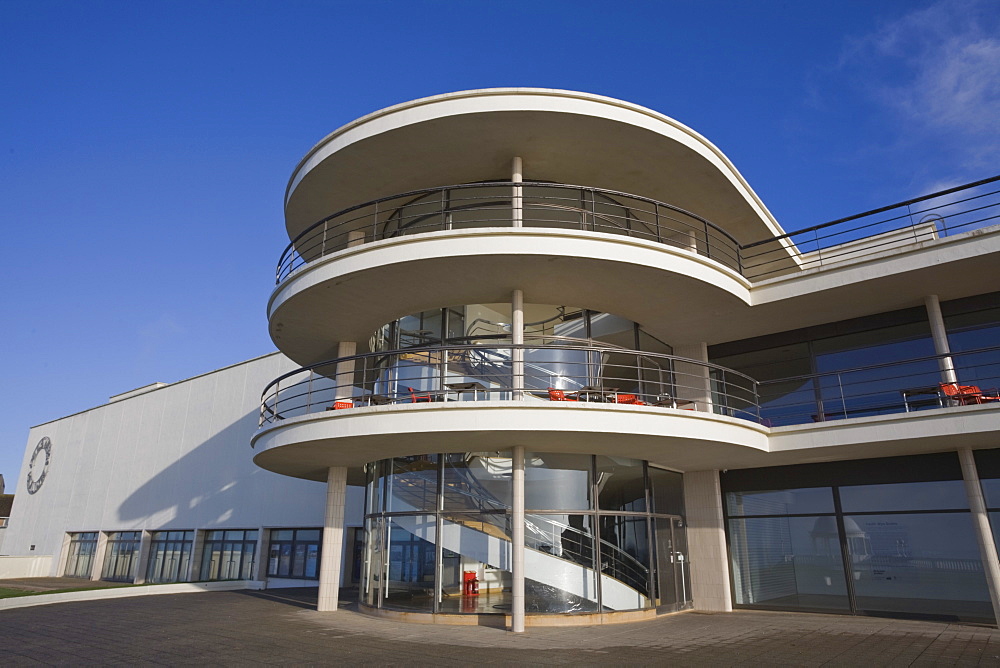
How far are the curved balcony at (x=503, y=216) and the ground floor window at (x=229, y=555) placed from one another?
16.0 m

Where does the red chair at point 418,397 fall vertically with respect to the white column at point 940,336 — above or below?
below

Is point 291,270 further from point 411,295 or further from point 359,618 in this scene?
point 359,618

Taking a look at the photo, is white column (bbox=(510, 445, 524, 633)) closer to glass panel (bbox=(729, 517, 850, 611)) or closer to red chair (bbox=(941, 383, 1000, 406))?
glass panel (bbox=(729, 517, 850, 611))

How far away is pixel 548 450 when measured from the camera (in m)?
13.0

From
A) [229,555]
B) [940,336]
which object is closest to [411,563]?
[940,336]

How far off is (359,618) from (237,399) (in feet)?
60.3

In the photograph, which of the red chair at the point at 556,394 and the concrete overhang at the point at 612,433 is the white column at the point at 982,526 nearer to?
the concrete overhang at the point at 612,433

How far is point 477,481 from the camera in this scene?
12.9 metres

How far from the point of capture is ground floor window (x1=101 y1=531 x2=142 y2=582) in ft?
106

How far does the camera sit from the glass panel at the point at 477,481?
41.6ft

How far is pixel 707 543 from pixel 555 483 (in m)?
4.85

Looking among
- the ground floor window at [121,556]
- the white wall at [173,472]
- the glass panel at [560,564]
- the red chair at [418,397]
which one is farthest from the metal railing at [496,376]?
the ground floor window at [121,556]

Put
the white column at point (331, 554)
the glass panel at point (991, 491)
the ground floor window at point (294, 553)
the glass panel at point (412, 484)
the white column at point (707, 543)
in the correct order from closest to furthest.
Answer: the glass panel at point (991, 491)
the glass panel at point (412, 484)
the white column at point (331, 554)
the white column at point (707, 543)
the ground floor window at point (294, 553)

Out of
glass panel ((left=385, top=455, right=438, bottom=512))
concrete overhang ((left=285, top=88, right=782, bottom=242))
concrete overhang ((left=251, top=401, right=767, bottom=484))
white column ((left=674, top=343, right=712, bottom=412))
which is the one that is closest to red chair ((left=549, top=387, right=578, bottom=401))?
concrete overhang ((left=251, top=401, right=767, bottom=484))
